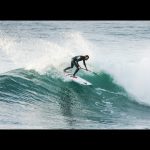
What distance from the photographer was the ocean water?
19.5 ft

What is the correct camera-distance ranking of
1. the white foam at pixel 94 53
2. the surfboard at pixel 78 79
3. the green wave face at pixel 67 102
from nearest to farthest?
the green wave face at pixel 67 102 → the white foam at pixel 94 53 → the surfboard at pixel 78 79

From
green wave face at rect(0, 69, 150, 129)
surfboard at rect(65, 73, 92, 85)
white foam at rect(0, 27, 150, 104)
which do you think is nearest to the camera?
green wave face at rect(0, 69, 150, 129)

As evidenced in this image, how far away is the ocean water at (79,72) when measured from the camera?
19.5ft

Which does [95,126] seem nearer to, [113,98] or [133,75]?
[113,98]

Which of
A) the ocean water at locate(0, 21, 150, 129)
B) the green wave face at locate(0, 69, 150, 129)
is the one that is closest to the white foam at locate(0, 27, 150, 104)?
the ocean water at locate(0, 21, 150, 129)

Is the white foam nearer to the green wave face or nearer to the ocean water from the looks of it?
the ocean water

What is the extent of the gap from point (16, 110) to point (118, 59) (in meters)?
1.51

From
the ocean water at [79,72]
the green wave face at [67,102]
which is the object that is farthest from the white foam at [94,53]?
the green wave face at [67,102]

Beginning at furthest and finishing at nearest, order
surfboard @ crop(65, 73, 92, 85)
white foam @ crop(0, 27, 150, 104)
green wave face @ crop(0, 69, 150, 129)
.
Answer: surfboard @ crop(65, 73, 92, 85)
white foam @ crop(0, 27, 150, 104)
green wave face @ crop(0, 69, 150, 129)

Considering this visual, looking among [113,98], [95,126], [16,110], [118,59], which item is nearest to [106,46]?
[118,59]

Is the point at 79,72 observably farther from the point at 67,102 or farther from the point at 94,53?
the point at 67,102

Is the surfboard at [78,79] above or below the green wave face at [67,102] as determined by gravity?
above

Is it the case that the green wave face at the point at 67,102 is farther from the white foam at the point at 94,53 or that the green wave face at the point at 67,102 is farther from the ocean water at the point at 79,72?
the white foam at the point at 94,53

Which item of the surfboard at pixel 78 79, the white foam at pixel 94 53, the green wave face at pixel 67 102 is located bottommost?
the green wave face at pixel 67 102
